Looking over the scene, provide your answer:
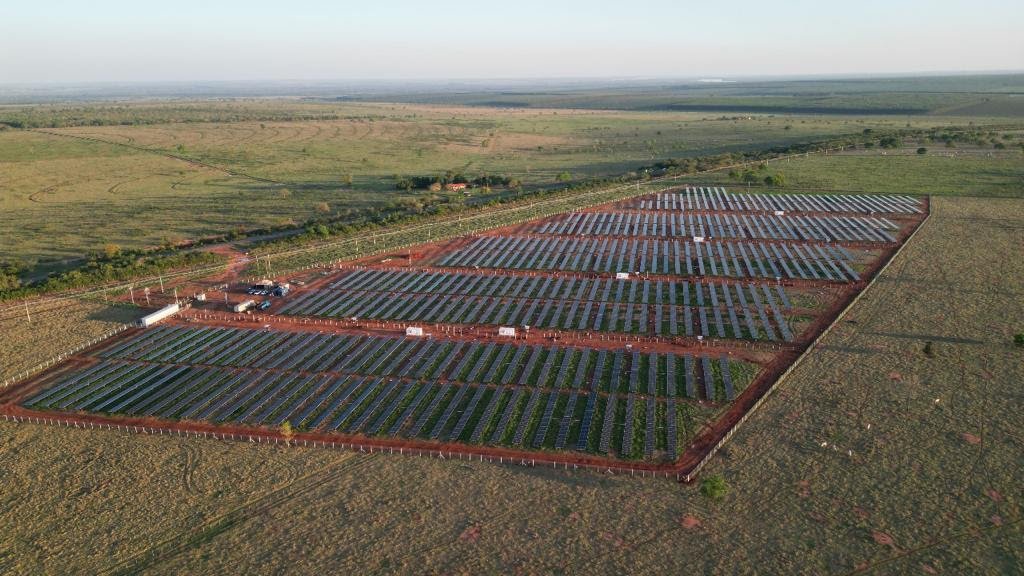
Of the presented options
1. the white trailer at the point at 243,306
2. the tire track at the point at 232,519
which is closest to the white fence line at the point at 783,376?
the tire track at the point at 232,519

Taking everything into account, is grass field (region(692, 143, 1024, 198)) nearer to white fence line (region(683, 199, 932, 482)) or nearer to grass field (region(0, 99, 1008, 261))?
grass field (region(0, 99, 1008, 261))

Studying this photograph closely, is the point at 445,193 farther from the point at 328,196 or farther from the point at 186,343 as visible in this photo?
the point at 186,343

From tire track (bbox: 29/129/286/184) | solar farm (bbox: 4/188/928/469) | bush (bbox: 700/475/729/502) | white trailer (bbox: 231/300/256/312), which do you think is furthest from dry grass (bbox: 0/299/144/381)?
tire track (bbox: 29/129/286/184)

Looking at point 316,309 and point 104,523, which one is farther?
point 316,309

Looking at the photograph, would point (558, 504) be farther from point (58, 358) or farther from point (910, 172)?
point (910, 172)

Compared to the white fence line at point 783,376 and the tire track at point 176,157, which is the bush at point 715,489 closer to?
the white fence line at point 783,376

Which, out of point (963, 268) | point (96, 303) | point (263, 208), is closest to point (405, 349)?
point (96, 303)

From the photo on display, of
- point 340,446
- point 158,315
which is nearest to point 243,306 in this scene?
point 158,315
